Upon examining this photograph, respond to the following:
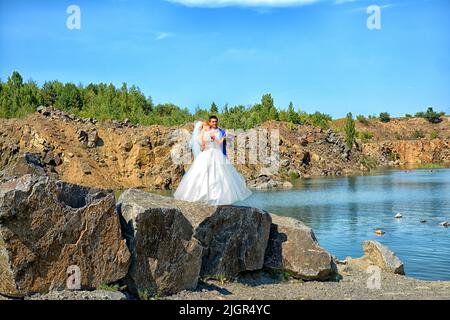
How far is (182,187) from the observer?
1511 cm

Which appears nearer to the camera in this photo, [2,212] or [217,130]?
[2,212]

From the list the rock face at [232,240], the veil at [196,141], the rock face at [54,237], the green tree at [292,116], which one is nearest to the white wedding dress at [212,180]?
the veil at [196,141]

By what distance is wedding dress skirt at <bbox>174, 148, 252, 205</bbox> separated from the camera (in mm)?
14727

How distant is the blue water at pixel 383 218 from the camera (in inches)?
977

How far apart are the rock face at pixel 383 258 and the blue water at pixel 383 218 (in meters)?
1.53

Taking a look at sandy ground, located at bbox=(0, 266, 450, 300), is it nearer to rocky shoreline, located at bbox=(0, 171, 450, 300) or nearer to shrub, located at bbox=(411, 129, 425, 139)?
rocky shoreline, located at bbox=(0, 171, 450, 300)

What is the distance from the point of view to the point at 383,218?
120 feet

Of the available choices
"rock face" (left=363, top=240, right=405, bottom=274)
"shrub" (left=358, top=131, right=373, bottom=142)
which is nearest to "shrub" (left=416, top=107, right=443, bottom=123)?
"shrub" (left=358, top=131, right=373, bottom=142)

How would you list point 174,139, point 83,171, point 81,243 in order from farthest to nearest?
point 174,139, point 83,171, point 81,243

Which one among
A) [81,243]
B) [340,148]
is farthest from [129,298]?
[340,148]

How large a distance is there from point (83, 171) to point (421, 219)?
166 ft

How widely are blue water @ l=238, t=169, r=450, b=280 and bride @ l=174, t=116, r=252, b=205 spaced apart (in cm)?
980

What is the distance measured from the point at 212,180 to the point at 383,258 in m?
8.51
